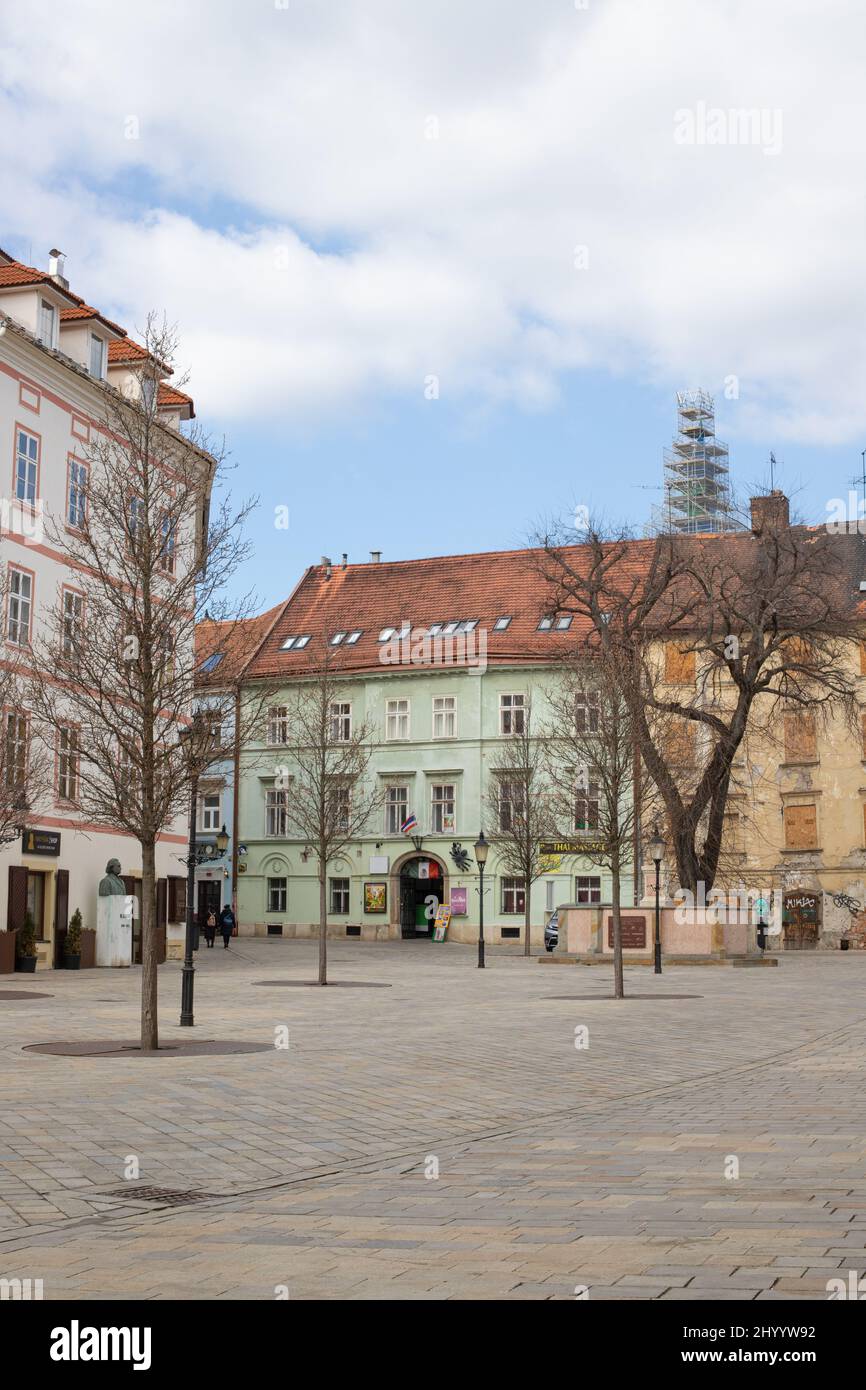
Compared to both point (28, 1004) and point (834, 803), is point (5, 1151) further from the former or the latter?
point (834, 803)

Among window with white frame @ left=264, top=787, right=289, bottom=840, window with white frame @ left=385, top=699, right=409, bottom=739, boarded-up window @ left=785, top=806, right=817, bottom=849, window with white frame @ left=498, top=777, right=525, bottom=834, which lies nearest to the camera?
window with white frame @ left=498, top=777, right=525, bottom=834

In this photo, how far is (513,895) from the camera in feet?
207

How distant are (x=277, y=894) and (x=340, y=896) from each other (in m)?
2.88

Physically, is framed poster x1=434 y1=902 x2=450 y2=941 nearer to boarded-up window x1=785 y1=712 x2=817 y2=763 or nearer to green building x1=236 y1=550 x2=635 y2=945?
green building x1=236 y1=550 x2=635 y2=945

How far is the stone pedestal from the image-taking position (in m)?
38.5

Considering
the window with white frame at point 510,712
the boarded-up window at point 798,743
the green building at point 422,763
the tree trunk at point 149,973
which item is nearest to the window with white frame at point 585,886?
the green building at point 422,763

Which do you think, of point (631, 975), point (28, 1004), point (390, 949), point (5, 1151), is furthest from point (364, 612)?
point (5, 1151)

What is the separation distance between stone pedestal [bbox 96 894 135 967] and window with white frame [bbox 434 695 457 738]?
27.8 m

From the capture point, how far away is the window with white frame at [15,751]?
92.2 ft

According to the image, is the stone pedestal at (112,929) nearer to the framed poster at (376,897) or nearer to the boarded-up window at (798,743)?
the framed poster at (376,897)

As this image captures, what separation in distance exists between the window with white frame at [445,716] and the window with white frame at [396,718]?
1506 millimetres

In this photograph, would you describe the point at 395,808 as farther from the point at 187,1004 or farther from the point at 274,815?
the point at 187,1004

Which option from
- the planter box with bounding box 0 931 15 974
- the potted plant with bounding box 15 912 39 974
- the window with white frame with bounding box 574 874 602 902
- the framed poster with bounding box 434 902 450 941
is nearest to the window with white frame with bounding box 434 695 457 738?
the framed poster with bounding box 434 902 450 941

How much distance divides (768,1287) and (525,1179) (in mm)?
3183
